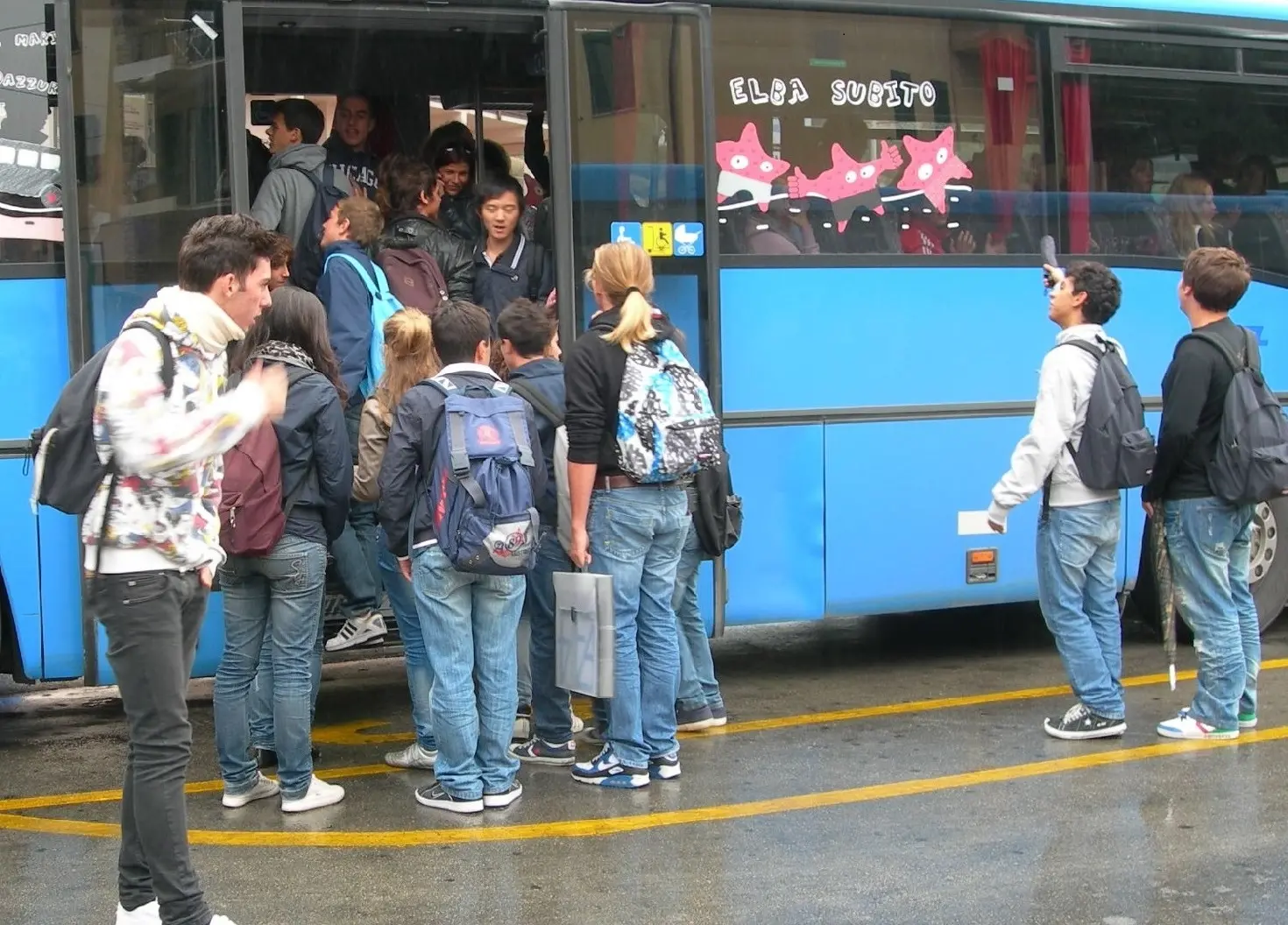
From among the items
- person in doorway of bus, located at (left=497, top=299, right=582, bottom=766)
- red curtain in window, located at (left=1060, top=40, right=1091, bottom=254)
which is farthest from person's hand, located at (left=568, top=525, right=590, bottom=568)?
red curtain in window, located at (left=1060, top=40, right=1091, bottom=254)

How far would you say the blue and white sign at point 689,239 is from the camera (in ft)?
23.7

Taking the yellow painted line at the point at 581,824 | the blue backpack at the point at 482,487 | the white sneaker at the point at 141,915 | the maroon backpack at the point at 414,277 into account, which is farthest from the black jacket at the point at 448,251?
the white sneaker at the point at 141,915

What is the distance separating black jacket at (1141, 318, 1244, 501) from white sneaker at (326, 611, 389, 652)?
3.19 m

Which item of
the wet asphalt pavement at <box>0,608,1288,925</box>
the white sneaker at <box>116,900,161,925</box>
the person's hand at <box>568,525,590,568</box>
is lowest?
the wet asphalt pavement at <box>0,608,1288,925</box>

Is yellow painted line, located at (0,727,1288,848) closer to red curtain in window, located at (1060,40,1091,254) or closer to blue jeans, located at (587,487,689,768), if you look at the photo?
blue jeans, located at (587,487,689,768)

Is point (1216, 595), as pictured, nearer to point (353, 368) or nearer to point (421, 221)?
point (353, 368)

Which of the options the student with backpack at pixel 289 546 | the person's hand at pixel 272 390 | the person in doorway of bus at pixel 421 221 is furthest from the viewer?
the person in doorway of bus at pixel 421 221

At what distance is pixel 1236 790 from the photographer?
233 inches

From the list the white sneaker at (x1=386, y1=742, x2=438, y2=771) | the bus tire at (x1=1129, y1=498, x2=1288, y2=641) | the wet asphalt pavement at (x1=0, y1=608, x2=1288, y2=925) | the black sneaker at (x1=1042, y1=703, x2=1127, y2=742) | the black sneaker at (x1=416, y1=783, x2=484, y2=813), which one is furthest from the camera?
the bus tire at (x1=1129, y1=498, x2=1288, y2=641)

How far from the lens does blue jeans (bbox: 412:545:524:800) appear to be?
553cm

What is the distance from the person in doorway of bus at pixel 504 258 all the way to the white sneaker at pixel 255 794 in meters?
2.48

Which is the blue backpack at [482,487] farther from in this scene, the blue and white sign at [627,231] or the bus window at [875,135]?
the bus window at [875,135]

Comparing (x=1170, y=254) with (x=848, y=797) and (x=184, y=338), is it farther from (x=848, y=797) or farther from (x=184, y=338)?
(x=184, y=338)

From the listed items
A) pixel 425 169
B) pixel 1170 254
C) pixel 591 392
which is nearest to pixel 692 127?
pixel 425 169
